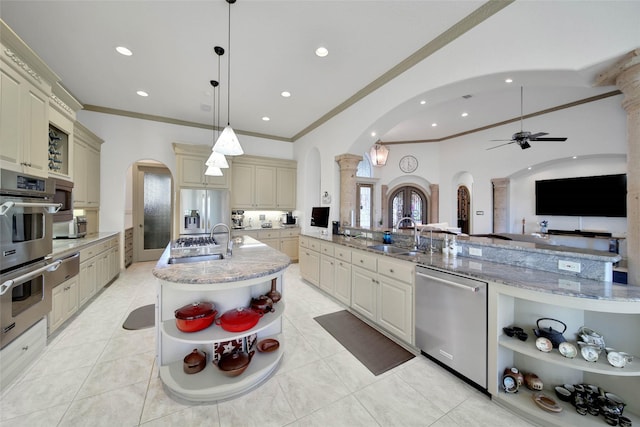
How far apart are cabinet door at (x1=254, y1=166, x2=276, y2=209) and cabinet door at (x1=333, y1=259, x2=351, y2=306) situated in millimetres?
3174

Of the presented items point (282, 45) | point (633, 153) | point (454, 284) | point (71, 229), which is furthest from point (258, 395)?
point (71, 229)

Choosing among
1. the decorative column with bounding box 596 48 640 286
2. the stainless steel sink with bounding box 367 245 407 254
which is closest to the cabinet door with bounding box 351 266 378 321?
the stainless steel sink with bounding box 367 245 407 254

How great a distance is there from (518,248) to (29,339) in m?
4.37

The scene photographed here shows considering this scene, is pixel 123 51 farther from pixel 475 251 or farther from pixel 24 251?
pixel 475 251

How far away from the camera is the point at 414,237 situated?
9.64 feet

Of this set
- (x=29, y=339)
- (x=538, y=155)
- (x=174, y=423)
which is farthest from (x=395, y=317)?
(x=538, y=155)

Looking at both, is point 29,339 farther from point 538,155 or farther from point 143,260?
point 538,155

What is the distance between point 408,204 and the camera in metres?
7.89

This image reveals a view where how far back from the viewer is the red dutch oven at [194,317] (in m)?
1.62

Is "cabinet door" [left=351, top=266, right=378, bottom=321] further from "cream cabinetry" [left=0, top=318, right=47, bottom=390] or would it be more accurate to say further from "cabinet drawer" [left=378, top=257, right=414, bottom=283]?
"cream cabinetry" [left=0, top=318, right=47, bottom=390]

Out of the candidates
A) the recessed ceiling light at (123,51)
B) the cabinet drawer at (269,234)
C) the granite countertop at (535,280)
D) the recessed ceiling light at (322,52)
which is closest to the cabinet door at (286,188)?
the cabinet drawer at (269,234)

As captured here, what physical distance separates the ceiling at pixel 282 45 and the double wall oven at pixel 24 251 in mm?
1858

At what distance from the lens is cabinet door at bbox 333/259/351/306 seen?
3137 millimetres

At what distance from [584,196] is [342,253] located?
18.8 feet
